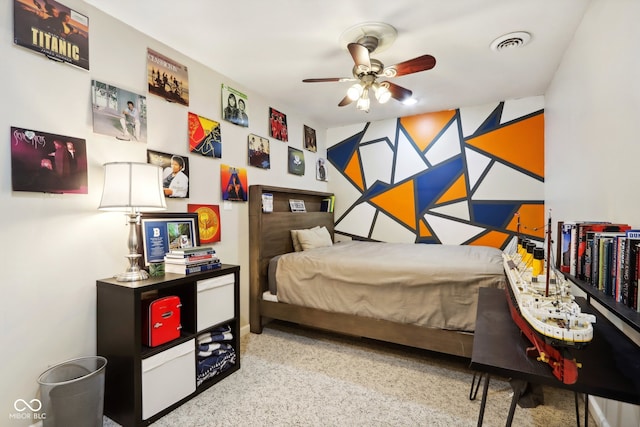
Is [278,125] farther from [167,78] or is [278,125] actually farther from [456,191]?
[456,191]

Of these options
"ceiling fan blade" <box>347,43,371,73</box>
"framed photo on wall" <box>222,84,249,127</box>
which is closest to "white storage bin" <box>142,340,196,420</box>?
"framed photo on wall" <box>222,84,249,127</box>

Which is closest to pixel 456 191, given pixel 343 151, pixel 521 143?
pixel 521 143

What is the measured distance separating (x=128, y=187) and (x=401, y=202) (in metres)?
3.31

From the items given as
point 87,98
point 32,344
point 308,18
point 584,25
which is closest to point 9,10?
point 87,98

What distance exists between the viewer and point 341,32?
221 cm

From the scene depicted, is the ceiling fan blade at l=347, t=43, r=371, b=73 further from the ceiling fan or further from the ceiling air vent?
the ceiling air vent

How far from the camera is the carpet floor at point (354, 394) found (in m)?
1.78

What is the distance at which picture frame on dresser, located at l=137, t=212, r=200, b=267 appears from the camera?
210 centimetres

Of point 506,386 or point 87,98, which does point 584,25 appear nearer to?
point 506,386

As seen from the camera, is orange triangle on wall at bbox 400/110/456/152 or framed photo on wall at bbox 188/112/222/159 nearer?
framed photo on wall at bbox 188/112/222/159

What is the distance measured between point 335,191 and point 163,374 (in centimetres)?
340

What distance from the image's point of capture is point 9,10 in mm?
1579

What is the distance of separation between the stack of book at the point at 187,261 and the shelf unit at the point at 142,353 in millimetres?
52

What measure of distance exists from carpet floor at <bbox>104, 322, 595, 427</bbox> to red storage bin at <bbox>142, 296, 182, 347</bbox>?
44 cm
